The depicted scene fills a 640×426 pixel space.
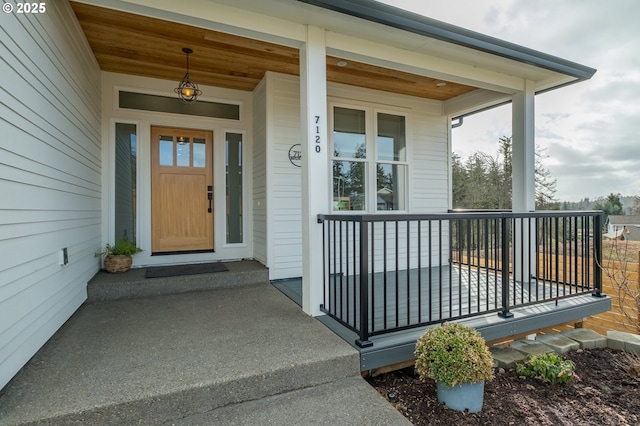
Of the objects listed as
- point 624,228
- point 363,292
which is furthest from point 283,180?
point 624,228

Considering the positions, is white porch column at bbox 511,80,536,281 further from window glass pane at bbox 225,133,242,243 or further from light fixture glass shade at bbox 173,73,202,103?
light fixture glass shade at bbox 173,73,202,103

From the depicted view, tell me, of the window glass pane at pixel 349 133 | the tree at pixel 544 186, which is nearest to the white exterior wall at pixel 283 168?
the window glass pane at pixel 349 133

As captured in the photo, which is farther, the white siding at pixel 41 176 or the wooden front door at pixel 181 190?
the wooden front door at pixel 181 190

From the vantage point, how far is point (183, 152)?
4613 mm

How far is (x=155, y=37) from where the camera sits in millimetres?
3252

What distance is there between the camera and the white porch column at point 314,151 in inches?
111

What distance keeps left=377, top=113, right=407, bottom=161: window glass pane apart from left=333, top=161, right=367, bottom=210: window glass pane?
1.54 feet

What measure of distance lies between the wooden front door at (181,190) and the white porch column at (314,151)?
2.37 m

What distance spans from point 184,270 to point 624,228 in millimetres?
6017

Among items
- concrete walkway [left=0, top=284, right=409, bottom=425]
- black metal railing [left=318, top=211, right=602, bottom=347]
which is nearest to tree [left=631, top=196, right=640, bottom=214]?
black metal railing [left=318, top=211, right=602, bottom=347]

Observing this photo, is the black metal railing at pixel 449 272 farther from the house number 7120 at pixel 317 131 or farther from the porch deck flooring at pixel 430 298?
the house number 7120 at pixel 317 131

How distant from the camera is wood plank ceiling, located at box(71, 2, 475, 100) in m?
3.05

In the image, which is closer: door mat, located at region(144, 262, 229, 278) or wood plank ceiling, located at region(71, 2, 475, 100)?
wood plank ceiling, located at region(71, 2, 475, 100)

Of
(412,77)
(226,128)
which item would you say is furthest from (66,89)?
(412,77)
